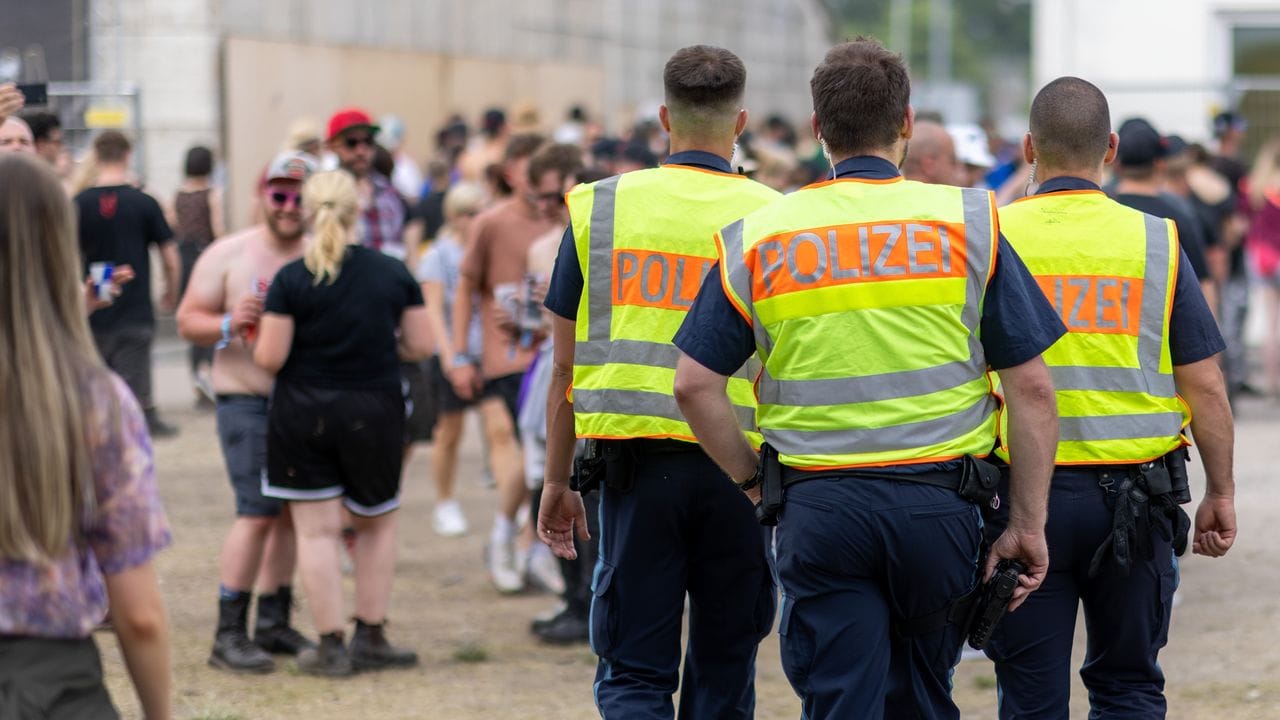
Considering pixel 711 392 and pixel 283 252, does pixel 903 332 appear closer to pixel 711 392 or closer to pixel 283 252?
pixel 711 392

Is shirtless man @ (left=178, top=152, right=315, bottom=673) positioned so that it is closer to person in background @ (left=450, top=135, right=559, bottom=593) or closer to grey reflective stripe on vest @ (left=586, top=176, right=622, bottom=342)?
person in background @ (left=450, top=135, right=559, bottom=593)

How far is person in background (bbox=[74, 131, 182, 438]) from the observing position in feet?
31.4

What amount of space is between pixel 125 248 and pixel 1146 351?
7.10 m

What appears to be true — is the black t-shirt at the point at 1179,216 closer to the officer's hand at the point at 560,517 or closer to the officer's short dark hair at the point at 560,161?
the officer's short dark hair at the point at 560,161

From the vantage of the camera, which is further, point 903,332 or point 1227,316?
point 1227,316

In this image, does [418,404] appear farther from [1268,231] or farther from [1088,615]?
[1268,231]

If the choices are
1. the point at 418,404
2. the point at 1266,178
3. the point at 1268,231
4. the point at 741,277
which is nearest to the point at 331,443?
the point at 418,404

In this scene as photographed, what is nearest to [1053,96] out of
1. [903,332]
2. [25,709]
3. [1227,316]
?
[903,332]

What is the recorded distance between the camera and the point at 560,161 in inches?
299

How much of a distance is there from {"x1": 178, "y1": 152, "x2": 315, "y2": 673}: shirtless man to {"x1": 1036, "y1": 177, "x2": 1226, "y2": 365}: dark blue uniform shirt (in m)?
3.69

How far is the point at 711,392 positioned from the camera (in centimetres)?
398

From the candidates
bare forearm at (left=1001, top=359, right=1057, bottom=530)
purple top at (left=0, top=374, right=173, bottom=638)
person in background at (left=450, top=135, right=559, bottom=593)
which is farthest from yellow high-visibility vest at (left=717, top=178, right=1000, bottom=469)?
person in background at (left=450, top=135, right=559, bottom=593)

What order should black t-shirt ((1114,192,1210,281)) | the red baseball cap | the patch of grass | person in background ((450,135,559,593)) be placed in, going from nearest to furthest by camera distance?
black t-shirt ((1114,192,1210,281)) → the patch of grass → person in background ((450,135,559,593)) → the red baseball cap

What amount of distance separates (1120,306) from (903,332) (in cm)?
97
